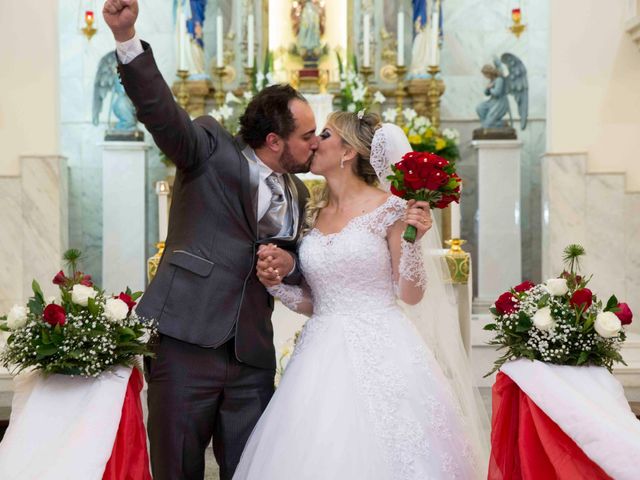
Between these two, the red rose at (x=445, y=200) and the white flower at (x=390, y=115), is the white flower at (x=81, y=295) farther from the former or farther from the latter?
the white flower at (x=390, y=115)

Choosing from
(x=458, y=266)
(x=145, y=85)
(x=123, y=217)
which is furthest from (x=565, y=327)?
(x=123, y=217)

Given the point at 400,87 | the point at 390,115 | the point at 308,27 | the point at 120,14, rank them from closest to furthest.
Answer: the point at 120,14
the point at 390,115
the point at 400,87
the point at 308,27

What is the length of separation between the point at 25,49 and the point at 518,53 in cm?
597

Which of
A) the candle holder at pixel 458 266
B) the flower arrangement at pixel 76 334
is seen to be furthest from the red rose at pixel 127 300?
the candle holder at pixel 458 266

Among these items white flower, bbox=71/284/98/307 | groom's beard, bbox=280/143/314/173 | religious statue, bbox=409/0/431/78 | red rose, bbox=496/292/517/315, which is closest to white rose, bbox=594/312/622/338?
red rose, bbox=496/292/517/315

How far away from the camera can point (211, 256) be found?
3.30 meters

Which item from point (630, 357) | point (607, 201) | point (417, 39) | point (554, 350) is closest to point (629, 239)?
point (607, 201)

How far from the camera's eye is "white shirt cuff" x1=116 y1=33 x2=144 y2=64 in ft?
9.45

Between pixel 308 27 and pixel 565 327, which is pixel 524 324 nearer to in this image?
pixel 565 327

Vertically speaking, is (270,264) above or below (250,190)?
below

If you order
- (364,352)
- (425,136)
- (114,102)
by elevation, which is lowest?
(364,352)

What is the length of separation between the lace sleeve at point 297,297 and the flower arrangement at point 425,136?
4918 mm

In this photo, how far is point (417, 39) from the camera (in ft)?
32.4

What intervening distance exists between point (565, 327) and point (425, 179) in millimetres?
757
